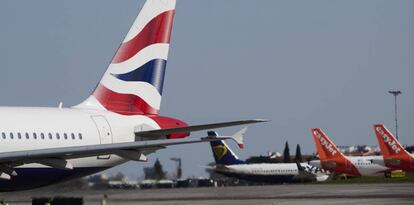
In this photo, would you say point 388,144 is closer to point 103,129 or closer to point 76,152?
point 103,129

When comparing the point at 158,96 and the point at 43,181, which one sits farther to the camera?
the point at 158,96

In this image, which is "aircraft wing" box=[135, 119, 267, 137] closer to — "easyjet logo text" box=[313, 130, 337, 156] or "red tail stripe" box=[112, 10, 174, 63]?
"red tail stripe" box=[112, 10, 174, 63]

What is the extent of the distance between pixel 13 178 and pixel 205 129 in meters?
5.76

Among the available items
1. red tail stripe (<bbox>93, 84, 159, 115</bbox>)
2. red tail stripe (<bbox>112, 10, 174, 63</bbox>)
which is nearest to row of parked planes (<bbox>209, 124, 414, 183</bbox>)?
red tail stripe (<bbox>112, 10, 174, 63</bbox>)

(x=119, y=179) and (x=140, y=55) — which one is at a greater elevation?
(x=140, y=55)

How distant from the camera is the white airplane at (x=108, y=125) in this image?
26.1m

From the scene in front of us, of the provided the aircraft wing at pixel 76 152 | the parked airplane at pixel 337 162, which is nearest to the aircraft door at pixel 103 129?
the aircraft wing at pixel 76 152

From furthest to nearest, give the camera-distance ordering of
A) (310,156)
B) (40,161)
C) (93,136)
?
(310,156) → (93,136) → (40,161)

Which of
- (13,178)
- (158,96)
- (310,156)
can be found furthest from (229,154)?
(13,178)

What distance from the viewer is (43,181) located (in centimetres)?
2903

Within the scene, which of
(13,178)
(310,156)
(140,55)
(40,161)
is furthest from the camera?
(310,156)

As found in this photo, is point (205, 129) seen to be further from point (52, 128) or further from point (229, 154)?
point (229, 154)

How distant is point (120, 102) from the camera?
109 feet

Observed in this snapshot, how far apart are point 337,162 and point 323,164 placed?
4.86 ft
